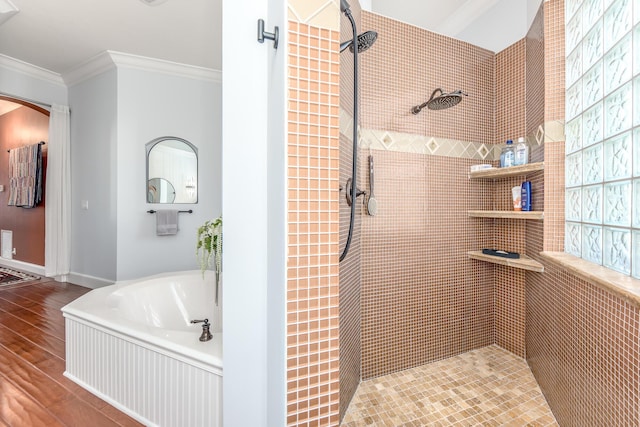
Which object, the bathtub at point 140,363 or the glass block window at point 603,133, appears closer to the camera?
the glass block window at point 603,133

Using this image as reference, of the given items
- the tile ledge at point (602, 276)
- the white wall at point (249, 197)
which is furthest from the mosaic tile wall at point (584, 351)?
the white wall at point (249, 197)

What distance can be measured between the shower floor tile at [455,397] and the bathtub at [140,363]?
667 mm

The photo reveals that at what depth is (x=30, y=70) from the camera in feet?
11.1

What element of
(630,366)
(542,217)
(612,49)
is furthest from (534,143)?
Answer: (630,366)

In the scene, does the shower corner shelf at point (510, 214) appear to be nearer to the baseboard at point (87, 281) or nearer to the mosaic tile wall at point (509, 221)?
the mosaic tile wall at point (509, 221)

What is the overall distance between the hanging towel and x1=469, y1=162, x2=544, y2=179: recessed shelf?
3033mm

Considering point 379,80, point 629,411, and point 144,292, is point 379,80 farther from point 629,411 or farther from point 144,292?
point 144,292

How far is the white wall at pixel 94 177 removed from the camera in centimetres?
323

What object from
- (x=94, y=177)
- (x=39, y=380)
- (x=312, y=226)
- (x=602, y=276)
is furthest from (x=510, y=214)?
(x=94, y=177)

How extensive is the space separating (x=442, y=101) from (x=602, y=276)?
3.58 ft

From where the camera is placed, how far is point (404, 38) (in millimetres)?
1749

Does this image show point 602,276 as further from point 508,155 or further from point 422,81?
point 422,81

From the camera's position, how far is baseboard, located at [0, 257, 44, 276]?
13.3 ft

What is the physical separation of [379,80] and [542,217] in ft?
3.77
